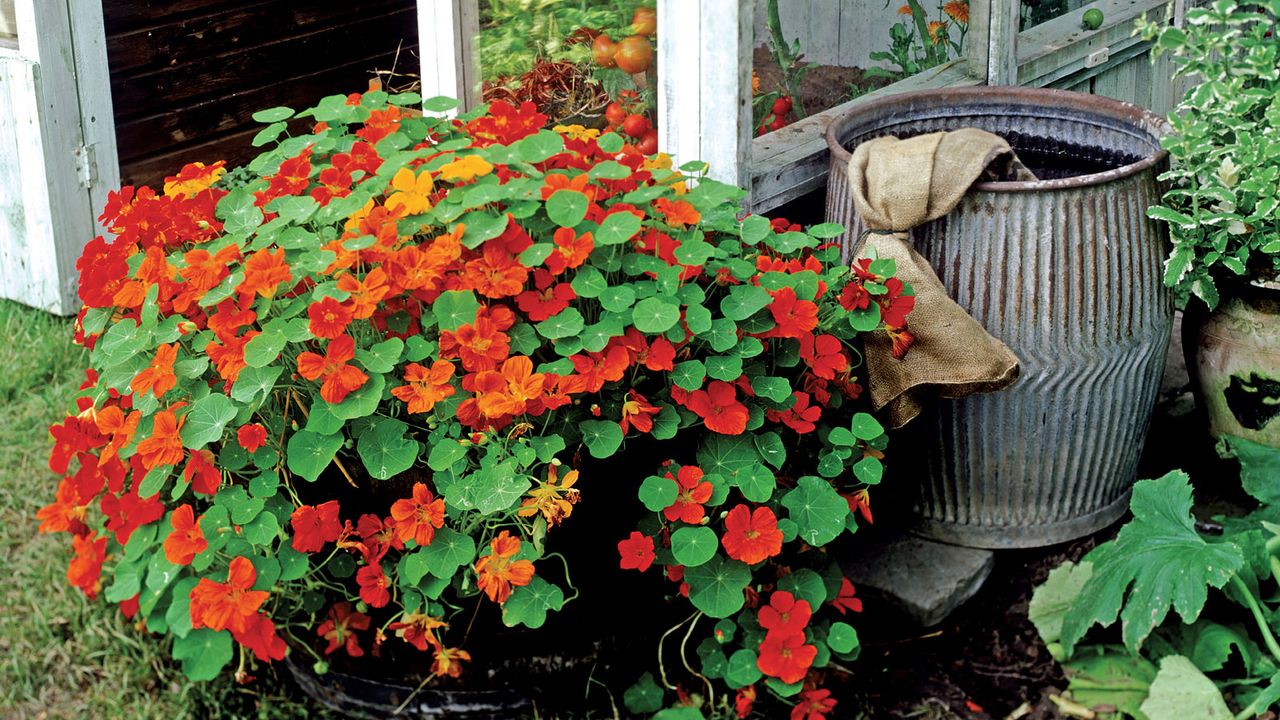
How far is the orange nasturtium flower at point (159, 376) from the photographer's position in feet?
6.95

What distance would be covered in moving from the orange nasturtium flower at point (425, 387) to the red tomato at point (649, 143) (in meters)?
0.96

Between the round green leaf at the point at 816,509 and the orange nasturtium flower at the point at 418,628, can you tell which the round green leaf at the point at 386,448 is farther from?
the round green leaf at the point at 816,509

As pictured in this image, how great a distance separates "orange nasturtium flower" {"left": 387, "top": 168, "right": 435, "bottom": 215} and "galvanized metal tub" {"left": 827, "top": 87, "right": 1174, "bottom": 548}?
2.98 ft

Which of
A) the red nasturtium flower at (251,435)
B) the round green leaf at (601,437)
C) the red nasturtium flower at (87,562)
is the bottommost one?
the red nasturtium flower at (87,562)

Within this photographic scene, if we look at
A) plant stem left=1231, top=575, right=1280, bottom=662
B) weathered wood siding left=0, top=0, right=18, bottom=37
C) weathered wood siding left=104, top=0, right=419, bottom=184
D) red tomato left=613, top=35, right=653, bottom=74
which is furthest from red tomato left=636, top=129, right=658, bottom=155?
weathered wood siding left=0, top=0, right=18, bottom=37

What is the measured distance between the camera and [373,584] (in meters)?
2.16

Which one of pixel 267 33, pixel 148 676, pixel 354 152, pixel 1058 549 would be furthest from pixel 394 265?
pixel 267 33

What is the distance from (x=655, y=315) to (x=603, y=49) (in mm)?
958

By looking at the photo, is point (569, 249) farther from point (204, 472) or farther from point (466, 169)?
point (204, 472)

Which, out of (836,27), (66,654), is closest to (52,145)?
(66,654)

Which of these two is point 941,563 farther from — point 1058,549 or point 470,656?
point 470,656

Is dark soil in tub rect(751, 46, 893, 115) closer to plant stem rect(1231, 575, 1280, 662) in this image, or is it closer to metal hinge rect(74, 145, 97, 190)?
plant stem rect(1231, 575, 1280, 662)

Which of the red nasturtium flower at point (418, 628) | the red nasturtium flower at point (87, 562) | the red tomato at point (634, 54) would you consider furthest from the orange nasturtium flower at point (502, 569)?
the red tomato at point (634, 54)

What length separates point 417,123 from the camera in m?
2.49
